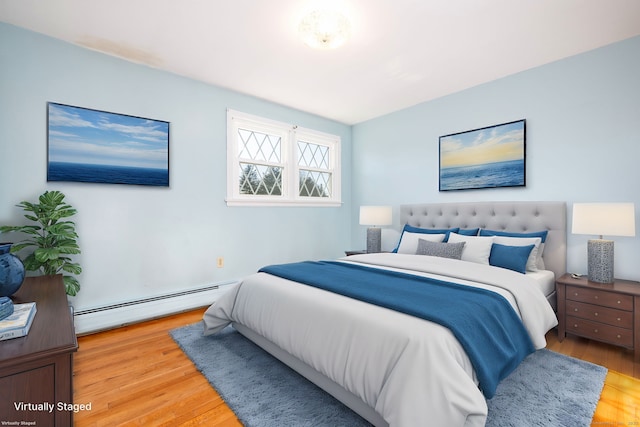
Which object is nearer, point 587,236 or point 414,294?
point 414,294

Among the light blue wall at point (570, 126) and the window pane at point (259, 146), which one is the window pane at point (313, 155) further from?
the light blue wall at point (570, 126)

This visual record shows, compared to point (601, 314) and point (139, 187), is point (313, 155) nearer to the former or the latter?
point (139, 187)

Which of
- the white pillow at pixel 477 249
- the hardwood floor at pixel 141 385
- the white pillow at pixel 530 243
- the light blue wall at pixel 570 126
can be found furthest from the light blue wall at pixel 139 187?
the white pillow at pixel 530 243

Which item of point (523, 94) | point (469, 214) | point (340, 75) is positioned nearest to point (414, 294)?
point (469, 214)

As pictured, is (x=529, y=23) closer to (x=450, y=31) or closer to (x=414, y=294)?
(x=450, y=31)

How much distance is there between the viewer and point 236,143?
139 inches

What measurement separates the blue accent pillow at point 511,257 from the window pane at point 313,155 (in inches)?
103

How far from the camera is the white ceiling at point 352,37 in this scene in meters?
2.04

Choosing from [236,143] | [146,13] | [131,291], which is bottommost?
[131,291]

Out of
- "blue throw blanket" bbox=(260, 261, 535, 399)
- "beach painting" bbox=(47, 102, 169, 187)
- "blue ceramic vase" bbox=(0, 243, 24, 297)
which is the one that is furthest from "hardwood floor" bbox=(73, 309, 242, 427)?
"beach painting" bbox=(47, 102, 169, 187)

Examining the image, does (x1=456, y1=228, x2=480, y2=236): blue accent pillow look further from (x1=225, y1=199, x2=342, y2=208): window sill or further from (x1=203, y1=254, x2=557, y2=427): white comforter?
(x1=225, y1=199, x2=342, y2=208): window sill

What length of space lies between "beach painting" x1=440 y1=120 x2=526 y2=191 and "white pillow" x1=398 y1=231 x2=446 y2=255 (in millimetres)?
741

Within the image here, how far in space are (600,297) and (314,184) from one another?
326 cm

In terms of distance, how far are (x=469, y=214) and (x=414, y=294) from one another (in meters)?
2.01
